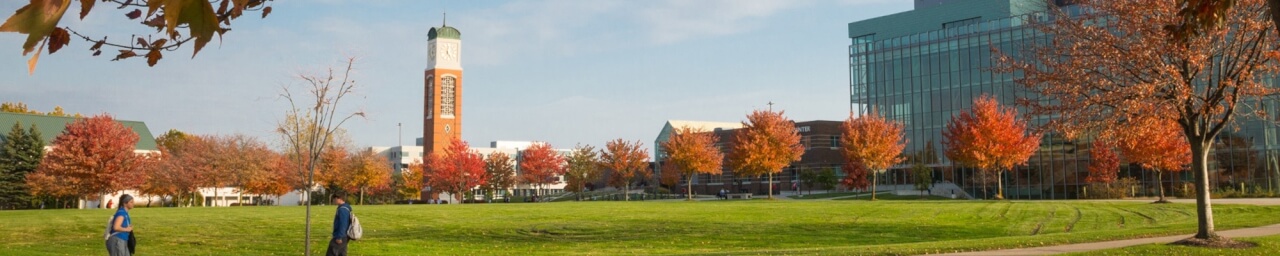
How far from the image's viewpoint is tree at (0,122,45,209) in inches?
2667

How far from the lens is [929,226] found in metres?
Answer: 30.7

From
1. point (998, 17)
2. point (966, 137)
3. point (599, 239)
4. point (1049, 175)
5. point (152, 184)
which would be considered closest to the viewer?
point (599, 239)

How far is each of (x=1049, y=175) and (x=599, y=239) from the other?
52.2m

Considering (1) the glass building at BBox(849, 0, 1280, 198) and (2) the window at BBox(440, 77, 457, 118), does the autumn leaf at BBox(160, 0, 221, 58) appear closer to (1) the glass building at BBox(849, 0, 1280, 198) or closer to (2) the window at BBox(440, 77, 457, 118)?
(1) the glass building at BBox(849, 0, 1280, 198)

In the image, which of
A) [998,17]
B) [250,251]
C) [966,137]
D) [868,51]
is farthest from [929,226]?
[868,51]

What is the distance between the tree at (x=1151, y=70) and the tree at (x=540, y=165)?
65517 mm

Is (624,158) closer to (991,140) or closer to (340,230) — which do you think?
(991,140)

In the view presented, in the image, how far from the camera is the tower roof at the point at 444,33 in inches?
4611

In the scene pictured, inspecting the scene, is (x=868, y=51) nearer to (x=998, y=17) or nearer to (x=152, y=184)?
(x=998, y=17)

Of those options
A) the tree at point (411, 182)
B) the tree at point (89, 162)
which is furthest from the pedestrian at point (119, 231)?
the tree at point (411, 182)

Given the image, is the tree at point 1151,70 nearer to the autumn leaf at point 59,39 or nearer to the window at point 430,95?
the autumn leaf at point 59,39

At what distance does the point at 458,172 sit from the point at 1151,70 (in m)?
65.6

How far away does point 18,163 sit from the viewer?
69062mm

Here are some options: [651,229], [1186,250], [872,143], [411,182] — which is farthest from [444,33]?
[1186,250]
